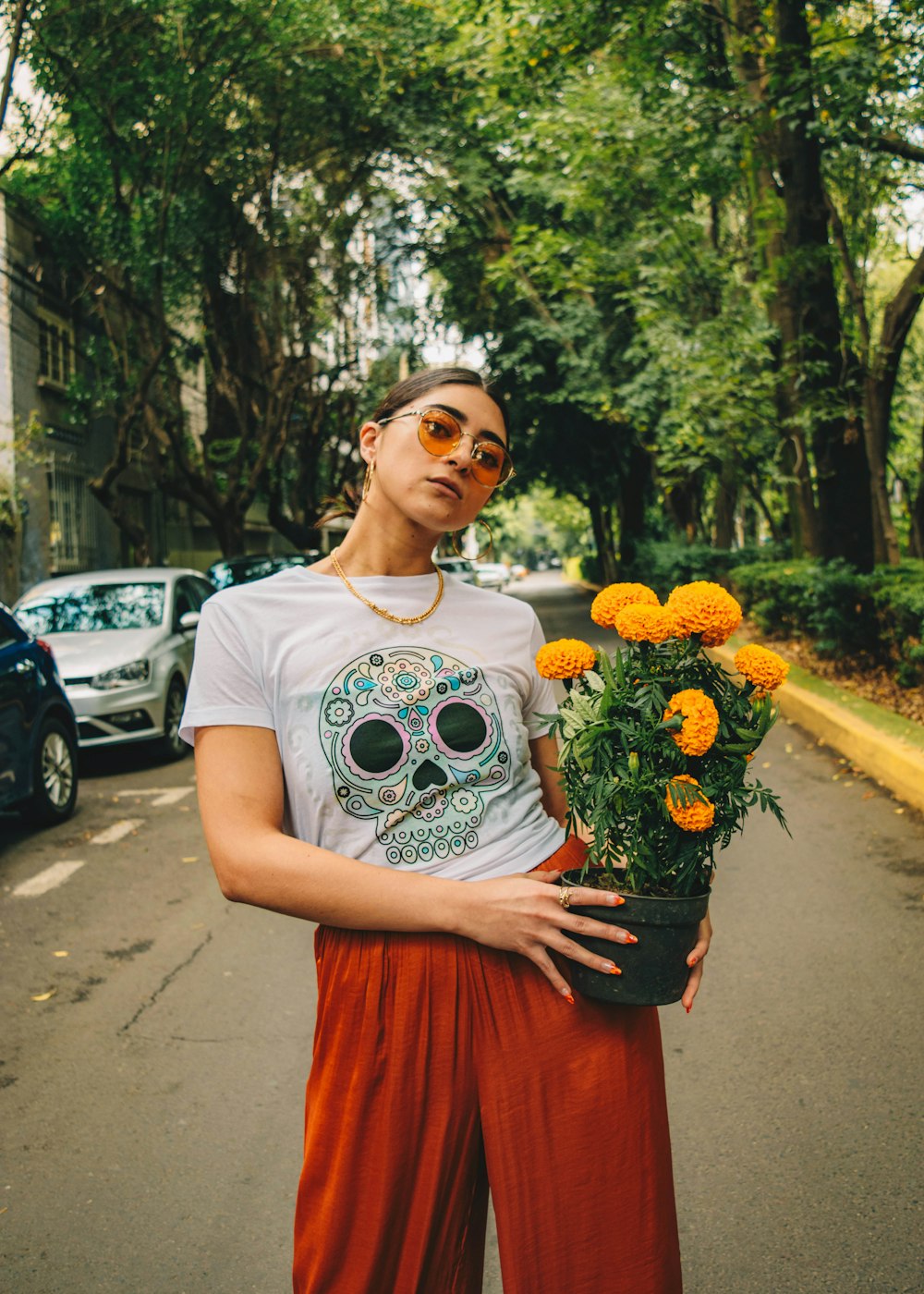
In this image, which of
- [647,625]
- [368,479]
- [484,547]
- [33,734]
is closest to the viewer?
[647,625]

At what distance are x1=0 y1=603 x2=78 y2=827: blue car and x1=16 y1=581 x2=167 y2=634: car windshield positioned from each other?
8.06 feet

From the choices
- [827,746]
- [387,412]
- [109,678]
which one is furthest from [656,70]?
[387,412]

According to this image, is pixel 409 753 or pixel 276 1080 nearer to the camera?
pixel 409 753

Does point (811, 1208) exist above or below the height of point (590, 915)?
below

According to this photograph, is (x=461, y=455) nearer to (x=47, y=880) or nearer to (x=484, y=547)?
(x=484, y=547)

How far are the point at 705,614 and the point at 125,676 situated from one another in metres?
8.46

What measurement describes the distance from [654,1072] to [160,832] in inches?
238

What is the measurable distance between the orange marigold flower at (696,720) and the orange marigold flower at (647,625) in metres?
0.11

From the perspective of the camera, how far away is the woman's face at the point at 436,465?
72.1 inches

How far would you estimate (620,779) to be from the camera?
1.63m

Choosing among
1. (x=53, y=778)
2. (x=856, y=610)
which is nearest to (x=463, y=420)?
(x=53, y=778)

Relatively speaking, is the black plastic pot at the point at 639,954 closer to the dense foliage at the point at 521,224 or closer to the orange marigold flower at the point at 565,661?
the orange marigold flower at the point at 565,661

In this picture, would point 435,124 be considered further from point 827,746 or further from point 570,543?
point 570,543

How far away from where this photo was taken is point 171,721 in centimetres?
988
